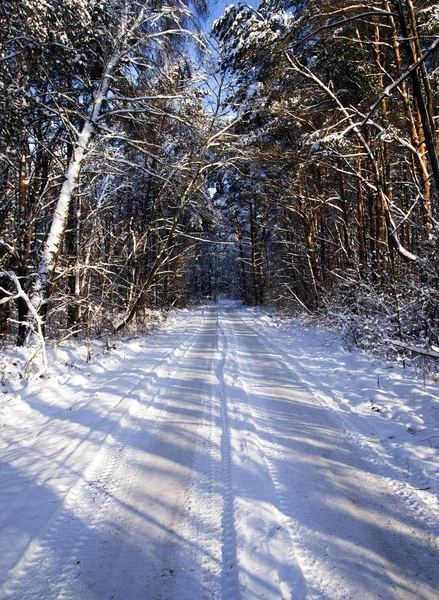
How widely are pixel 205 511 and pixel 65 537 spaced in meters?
0.97

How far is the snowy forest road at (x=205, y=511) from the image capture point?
1746 mm

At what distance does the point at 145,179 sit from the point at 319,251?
8.71m

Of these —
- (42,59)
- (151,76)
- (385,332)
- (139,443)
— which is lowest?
(139,443)

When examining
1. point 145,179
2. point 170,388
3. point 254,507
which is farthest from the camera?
point 145,179

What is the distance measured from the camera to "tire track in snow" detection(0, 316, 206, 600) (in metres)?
1.71

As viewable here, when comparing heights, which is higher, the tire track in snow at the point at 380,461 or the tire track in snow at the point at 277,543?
the tire track in snow at the point at 277,543

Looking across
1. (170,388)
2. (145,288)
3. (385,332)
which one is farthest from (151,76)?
(385,332)

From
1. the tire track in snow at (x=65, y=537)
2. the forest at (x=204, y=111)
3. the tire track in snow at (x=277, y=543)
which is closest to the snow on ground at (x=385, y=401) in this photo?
the forest at (x=204, y=111)

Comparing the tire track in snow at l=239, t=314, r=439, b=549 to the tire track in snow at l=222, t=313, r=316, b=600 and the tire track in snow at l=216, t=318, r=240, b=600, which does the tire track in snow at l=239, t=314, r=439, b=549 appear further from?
the tire track in snow at l=216, t=318, r=240, b=600

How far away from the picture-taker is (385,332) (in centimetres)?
607

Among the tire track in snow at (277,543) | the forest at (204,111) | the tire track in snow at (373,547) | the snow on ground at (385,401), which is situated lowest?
the tire track in snow at (373,547)

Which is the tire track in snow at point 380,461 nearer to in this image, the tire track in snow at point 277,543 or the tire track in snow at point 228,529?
the tire track in snow at point 277,543

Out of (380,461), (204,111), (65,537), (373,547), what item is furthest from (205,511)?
(204,111)

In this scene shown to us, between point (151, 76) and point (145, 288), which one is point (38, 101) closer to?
point (151, 76)
